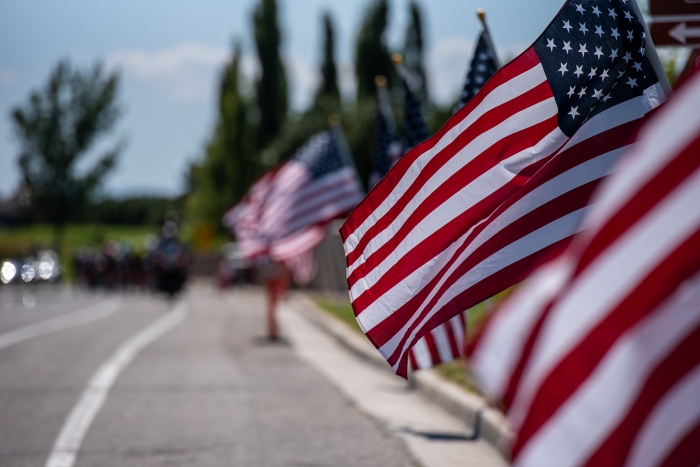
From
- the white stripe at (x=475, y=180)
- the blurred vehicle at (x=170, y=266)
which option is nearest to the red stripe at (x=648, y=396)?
the white stripe at (x=475, y=180)

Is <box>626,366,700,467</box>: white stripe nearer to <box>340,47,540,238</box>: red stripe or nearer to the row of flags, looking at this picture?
the row of flags

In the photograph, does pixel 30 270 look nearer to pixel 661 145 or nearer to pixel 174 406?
pixel 174 406

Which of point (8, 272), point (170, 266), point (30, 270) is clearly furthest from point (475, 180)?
point (8, 272)

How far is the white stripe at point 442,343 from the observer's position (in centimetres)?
768

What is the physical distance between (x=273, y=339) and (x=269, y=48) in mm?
47173

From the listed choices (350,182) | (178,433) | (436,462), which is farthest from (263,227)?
(436,462)

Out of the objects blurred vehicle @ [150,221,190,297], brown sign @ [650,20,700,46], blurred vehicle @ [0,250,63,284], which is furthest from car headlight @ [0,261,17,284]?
brown sign @ [650,20,700,46]

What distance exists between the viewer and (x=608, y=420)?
8.11 feet

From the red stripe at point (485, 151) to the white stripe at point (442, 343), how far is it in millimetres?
2439

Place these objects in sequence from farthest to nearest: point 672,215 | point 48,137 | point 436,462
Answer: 1. point 48,137
2. point 436,462
3. point 672,215

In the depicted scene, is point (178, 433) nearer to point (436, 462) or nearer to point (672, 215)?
point (436, 462)

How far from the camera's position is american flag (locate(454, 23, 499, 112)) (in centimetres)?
801

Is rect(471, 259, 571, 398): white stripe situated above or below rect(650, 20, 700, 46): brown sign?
below

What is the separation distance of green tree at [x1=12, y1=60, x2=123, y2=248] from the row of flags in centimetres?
5605
